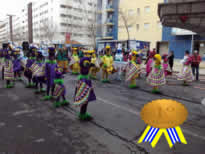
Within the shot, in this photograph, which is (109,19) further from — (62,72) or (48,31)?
(62,72)

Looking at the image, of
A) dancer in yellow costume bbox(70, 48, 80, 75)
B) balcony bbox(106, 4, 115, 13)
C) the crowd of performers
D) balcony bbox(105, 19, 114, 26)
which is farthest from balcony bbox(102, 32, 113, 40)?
the crowd of performers

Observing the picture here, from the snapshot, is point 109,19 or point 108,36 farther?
point 109,19

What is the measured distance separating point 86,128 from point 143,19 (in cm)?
3097

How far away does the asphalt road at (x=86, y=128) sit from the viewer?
3398 mm

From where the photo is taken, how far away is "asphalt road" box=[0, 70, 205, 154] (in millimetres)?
3398

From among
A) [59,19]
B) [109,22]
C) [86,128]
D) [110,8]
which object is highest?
[59,19]

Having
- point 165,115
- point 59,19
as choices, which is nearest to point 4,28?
point 59,19

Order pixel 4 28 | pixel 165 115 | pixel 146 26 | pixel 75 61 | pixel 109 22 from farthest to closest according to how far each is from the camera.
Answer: pixel 4 28 < pixel 109 22 < pixel 146 26 < pixel 75 61 < pixel 165 115

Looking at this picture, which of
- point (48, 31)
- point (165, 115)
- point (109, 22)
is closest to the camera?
point (165, 115)

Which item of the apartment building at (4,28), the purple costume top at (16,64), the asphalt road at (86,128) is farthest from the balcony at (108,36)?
the apartment building at (4,28)

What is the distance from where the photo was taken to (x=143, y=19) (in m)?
32.1

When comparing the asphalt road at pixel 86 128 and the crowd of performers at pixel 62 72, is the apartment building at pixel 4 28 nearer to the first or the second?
the crowd of performers at pixel 62 72

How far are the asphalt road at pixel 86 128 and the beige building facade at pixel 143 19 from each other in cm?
2526

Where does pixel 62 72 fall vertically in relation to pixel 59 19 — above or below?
below
